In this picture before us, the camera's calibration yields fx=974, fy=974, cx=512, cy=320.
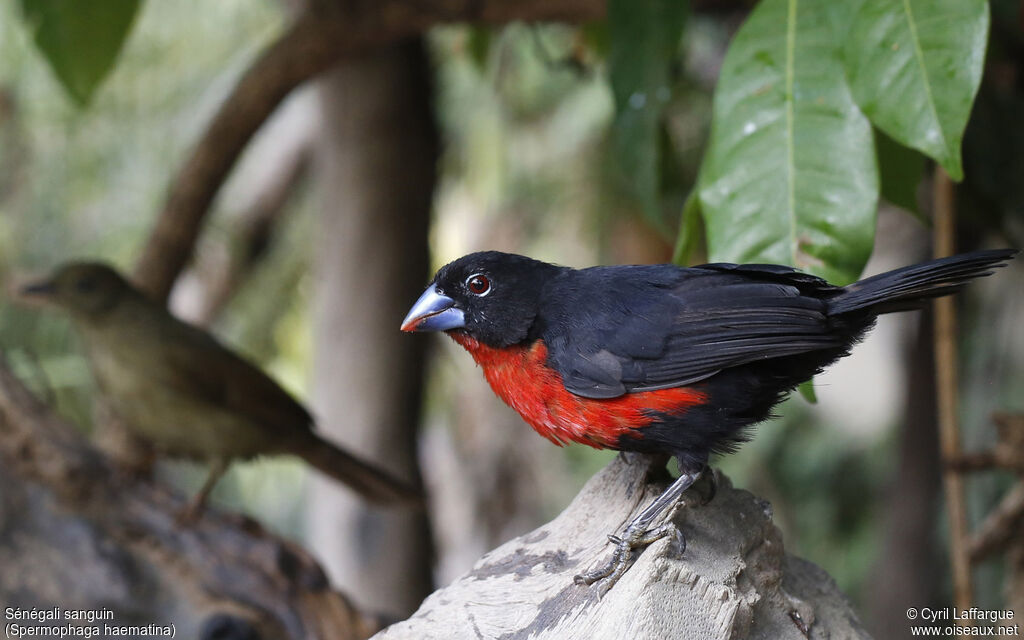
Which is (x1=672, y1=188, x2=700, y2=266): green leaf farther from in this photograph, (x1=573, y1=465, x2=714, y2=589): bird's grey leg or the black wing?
(x1=573, y1=465, x2=714, y2=589): bird's grey leg

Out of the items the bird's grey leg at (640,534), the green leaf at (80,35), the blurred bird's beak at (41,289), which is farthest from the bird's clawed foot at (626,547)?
the blurred bird's beak at (41,289)

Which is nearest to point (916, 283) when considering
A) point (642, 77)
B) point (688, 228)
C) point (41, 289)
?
point (688, 228)

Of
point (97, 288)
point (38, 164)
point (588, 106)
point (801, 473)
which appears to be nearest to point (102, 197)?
point (38, 164)

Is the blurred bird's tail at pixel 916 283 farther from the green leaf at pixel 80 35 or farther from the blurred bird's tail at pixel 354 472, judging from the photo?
the green leaf at pixel 80 35

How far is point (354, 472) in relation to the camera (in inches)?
131

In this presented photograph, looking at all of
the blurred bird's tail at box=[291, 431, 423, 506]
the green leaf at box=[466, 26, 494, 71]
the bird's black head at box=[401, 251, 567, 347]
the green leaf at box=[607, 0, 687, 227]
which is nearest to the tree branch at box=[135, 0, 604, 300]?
the green leaf at box=[466, 26, 494, 71]

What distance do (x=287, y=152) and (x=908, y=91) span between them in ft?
13.7

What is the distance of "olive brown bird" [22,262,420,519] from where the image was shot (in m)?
3.38

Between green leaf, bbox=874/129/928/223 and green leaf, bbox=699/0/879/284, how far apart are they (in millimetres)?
316

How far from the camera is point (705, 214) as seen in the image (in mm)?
2041

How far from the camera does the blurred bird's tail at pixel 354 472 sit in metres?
3.32

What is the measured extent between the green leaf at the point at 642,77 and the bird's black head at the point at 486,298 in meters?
0.71

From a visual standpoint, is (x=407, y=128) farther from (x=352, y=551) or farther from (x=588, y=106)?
(x=588, y=106)

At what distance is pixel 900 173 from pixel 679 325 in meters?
0.74
